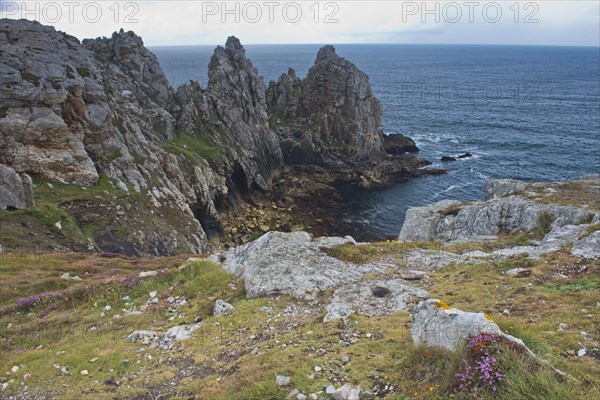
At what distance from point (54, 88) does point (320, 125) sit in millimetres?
64734

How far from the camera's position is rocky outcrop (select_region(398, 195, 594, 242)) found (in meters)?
31.6

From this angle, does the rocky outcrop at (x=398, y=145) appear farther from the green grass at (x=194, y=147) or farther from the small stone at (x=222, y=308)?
the small stone at (x=222, y=308)

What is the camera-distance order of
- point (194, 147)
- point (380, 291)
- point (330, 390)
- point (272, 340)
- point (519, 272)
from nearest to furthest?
point (330, 390) < point (272, 340) < point (380, 291) < point (519, 272) < point (194, 147)

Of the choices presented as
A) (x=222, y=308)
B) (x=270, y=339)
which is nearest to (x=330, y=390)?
(x=270, y=339)

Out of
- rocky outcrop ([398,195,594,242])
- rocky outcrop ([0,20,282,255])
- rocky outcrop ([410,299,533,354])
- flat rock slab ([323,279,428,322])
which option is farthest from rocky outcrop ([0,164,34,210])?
rocky outcrop ([410,299,533,354])

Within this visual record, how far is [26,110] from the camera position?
1924 inches

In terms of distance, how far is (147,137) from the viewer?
70.4 meters

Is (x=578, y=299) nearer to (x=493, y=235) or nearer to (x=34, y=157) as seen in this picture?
(x=493, y=235)

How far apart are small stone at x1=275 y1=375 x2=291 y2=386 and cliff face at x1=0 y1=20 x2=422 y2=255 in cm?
3511

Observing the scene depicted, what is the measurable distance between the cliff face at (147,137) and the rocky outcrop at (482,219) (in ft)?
92.5

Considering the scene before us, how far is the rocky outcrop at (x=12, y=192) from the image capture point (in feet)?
132

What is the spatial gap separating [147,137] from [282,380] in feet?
217

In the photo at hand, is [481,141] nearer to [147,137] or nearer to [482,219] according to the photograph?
[147,137]

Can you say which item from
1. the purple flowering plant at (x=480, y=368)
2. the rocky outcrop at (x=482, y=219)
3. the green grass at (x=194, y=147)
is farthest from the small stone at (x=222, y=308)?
the green grass at (x=194, y=147)
